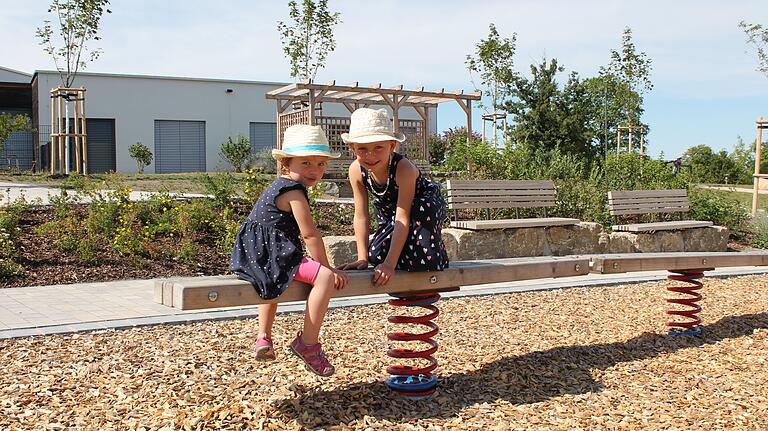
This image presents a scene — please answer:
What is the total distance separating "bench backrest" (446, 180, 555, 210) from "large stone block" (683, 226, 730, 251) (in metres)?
2.38

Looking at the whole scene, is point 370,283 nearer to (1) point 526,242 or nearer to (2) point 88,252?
(2) point 88,252

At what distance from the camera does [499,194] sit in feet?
33.8

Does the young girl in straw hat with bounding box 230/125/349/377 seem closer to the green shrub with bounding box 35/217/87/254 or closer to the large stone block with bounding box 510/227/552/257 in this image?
the green shrub with bounding box 35/217/87/254

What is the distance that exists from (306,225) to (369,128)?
69 cm

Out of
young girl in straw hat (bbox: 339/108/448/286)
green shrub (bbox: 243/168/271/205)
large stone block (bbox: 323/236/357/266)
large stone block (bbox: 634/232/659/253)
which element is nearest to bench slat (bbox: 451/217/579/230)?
large stone block (bbox: 634/232/659/253)

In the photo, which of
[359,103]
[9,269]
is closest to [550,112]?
[359,103]

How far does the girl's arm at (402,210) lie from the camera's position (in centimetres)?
411

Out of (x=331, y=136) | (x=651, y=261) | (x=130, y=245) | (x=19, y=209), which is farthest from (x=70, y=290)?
(x=331, y=136)

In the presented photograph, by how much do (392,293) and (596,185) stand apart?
9114 millimetres

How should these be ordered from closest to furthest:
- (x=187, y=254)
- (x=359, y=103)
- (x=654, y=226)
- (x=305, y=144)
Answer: (x=305, y=144) < (x=187, y=254) < (x=654, y=226) < (x=359, y=103)

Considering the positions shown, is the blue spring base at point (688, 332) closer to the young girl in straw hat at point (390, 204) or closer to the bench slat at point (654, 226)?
the young girl in straw hat at point (390, 204)

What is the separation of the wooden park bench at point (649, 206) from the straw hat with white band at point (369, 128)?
748cm

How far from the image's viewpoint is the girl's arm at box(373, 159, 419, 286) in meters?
4.11

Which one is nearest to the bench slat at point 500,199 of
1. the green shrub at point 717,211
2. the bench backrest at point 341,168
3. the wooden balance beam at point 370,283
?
the green shrub at point 717,211
